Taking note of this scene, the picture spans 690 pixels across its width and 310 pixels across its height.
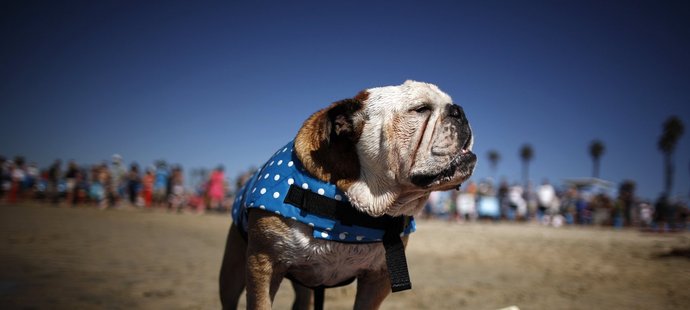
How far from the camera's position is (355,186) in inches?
88.3

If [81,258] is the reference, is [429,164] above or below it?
above

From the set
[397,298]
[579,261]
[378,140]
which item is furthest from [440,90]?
[579,261]

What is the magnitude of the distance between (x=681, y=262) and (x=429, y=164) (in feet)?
26.5

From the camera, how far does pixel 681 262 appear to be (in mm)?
7438

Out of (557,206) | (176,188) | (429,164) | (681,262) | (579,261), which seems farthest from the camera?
(557,206)

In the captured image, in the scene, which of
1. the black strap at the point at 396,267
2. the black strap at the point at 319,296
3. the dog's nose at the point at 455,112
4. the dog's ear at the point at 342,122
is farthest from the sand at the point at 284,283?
the dog's nose at the point at 455,112

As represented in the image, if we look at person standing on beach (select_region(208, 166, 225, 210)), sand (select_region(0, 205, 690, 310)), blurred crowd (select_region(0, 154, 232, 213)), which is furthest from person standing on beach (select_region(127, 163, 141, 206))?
sand (select_region(0, 205, 690, 310))

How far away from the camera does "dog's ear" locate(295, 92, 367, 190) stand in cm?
228

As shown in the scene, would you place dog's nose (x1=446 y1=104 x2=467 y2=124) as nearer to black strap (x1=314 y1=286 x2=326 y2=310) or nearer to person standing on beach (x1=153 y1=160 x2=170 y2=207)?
black strap (x1=314 y1=286 x2=326 y2=310)

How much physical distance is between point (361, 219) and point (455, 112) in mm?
798

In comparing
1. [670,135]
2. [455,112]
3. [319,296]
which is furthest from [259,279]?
[670,135]

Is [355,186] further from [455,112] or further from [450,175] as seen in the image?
[455,112]

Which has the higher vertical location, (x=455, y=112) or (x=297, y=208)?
(x=455, y=112)

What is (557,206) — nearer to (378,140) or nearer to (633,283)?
(633,283)
